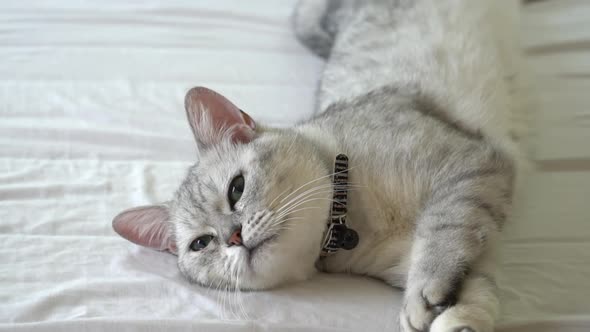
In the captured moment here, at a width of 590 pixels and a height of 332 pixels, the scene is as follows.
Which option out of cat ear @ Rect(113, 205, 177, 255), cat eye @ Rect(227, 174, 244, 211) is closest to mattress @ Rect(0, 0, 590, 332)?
cat ear @ Rect(113, 205, 177, 255)

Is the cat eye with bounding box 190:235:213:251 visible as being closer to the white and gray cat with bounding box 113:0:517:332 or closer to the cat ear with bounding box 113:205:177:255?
the white and gray cat with bounding box 113:0:517:332

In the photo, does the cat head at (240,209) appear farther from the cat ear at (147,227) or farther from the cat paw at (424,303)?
the cat paw at (424,303)

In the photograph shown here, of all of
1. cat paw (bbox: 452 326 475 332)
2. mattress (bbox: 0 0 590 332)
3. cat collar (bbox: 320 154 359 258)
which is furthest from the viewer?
cat collar (bbox: 320 154 359 258)

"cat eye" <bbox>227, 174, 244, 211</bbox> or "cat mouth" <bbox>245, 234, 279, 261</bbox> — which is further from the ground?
"cat eye" <bbox>227, 174, 244, 211</bbox>

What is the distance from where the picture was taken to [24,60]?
2.22 meters

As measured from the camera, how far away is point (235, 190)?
1.44 meters

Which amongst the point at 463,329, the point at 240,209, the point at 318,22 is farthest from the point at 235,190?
the point at 318,22

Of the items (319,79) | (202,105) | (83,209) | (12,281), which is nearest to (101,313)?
(12,281)

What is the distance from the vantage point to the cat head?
1317mm

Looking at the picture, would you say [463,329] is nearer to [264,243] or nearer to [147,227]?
[264,243]

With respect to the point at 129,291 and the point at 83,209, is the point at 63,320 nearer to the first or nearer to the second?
the point at 129,291

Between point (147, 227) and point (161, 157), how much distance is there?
1.19 ft

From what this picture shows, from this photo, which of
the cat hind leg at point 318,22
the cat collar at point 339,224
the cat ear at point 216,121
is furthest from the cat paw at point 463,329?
the cat hind leg at point 318,22

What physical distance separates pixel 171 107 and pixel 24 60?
71cm
